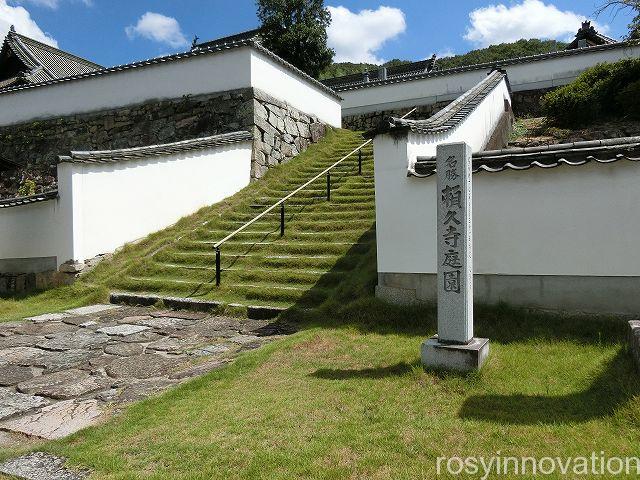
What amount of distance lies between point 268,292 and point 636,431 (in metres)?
5.61

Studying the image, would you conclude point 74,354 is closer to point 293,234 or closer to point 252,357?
point 252,357

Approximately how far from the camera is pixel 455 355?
4480mm

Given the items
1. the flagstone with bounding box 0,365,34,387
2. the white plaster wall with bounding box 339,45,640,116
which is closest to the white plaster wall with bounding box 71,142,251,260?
the flagstone with bounding box 0,365,34,387

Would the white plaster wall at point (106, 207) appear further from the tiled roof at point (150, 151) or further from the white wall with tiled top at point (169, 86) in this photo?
the white wall with tiled top at point (169, 86)

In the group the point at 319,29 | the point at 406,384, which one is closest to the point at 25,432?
the point at 406,384

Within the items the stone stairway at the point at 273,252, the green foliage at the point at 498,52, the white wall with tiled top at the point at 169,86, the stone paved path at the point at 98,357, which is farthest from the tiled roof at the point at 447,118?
the green foliage at the point at 498,52

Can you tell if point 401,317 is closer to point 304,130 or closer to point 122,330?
point 122,330

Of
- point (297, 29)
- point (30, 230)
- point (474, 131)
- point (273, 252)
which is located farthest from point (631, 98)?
point (297, 29)

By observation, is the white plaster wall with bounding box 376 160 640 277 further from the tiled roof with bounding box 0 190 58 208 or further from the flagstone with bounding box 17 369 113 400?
the tiled roof with bounding box 0 190 58 208

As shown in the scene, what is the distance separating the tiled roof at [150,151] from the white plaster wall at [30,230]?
1.06 metres

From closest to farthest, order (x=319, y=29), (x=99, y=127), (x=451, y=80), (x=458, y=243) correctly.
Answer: (x=458, y=243), (x=99, y=127), (x=451, y=80), (x=319, y=29)

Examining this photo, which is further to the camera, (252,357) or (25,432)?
(252,357)

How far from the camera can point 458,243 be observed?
4754 millimetres

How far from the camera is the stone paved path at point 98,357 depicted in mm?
4297
